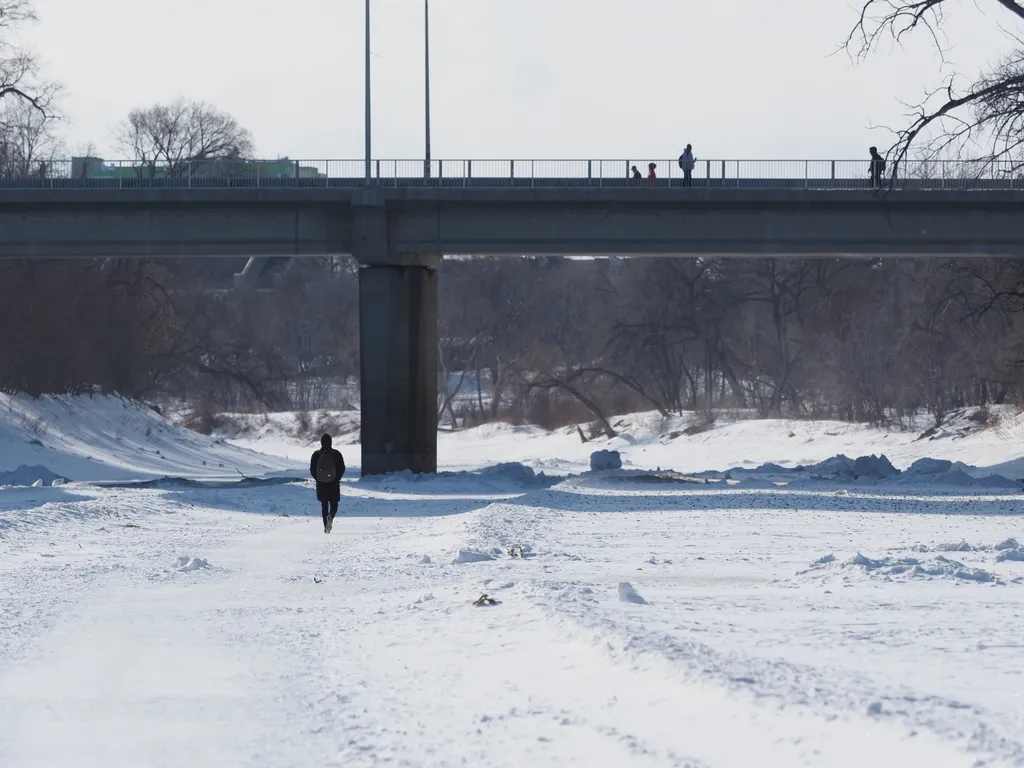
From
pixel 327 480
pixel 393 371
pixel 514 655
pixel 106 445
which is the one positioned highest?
pixel 393 371

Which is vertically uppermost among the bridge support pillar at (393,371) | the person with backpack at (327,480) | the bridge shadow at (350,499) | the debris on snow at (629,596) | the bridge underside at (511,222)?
the bridge underside at (511,222)

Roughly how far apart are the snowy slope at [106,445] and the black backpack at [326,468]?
23038 mm

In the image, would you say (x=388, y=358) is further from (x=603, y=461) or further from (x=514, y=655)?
(x=514, y=655)

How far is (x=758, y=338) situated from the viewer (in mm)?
88375

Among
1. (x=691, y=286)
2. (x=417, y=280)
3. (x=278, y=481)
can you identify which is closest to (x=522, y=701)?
(x=278, y=481)

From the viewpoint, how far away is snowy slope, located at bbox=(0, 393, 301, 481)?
46156 millimetres

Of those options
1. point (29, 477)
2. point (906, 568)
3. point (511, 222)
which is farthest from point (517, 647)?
point (511, 222)

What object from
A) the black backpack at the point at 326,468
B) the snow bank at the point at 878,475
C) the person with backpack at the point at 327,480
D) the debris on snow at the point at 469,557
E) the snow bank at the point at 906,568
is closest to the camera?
the snow bank at the point at 906,568

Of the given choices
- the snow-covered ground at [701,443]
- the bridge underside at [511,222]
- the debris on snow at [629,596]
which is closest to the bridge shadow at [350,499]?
the bridge underside at [511,222]

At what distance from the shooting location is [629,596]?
11.8 meters

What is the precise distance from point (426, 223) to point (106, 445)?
18211 mm

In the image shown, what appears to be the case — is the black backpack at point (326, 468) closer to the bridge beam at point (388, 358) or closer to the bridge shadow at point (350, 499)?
the bridge shadow at point (350, 499)

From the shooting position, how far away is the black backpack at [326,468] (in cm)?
2212

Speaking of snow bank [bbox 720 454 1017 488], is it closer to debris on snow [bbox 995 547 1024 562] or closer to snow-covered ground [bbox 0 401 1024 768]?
snow-covered ground [bbox 0 401 1024 768]
